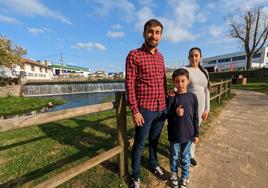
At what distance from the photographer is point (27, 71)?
142 feet

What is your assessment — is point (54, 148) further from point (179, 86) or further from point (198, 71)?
point (198, 71)

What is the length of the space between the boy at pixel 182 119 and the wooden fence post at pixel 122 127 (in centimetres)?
66

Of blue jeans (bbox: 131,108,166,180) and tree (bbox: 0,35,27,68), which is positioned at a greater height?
tree (bbox: 0,35,27,68)

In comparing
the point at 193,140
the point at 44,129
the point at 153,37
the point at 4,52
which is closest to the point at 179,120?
the point at 193,140

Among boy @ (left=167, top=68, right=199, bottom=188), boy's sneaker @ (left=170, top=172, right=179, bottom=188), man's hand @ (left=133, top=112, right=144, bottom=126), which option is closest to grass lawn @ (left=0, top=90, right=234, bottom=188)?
boy's sneaker @ (left=170, top=172, right=179, bottom=188)

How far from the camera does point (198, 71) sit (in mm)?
3064

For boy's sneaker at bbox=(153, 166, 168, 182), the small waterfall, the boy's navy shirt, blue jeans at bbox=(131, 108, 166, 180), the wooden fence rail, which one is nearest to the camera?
the wooden fence rail

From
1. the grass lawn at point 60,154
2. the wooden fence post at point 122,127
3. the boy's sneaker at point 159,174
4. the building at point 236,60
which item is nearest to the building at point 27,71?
the grass lawn at point 60,154

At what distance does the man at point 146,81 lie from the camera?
230cm

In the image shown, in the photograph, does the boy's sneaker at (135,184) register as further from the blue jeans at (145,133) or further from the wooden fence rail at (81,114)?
the wooden fence rail at (81,114)

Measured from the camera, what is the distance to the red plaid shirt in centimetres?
230

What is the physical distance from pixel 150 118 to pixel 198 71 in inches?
48.9

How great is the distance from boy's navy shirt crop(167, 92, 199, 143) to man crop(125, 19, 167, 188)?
0.14 m

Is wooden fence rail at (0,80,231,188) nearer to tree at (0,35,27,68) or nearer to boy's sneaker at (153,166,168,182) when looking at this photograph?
boy's sneaker at (153,166,168,182)
